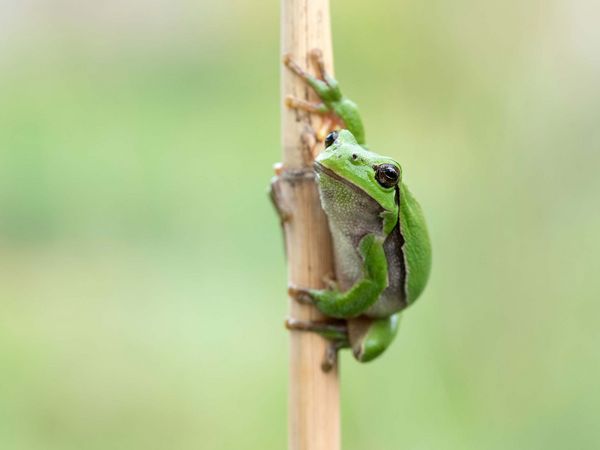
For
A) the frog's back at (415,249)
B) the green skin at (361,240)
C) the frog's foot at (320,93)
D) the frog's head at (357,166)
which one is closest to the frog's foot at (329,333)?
the green skin at (361,240)

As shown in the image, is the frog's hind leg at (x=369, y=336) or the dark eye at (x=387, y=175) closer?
the dark eye at (x=387, y=175)

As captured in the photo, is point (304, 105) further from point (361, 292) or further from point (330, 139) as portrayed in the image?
point (361, 292)

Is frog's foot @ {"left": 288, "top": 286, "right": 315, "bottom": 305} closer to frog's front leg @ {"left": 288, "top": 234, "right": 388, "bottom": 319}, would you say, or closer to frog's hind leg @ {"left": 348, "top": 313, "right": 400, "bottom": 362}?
frog's front leg @ {"left": 288, "top": 234, "right": 388, "bottom": 319}

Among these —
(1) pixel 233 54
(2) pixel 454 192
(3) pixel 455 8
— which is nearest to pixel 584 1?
(3) pixel 455 8

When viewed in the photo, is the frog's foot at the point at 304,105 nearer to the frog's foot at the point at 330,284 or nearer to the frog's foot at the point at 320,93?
the frog's foot at the point at 320,93

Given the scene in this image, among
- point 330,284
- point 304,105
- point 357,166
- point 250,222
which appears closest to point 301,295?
point 330,284

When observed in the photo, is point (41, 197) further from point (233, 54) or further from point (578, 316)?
point (578, 316)
